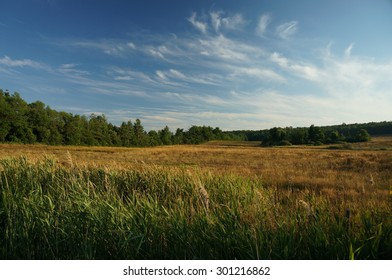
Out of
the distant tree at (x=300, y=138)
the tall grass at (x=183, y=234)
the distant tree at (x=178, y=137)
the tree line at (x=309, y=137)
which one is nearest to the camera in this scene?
the tall grass at (x=183, y=234)

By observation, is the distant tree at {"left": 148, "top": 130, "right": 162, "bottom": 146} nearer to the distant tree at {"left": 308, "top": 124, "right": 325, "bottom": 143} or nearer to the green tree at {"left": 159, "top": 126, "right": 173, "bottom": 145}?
the green tree at {"left": 159, "top": 126, "right": 173, "bottom": 145}

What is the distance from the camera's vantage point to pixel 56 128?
92.1 metres

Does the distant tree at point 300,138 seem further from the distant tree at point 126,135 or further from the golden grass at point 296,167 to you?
the golden grass at point 296,167

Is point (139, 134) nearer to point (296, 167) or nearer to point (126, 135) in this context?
point (126, 135)

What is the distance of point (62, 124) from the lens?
95.6 metres

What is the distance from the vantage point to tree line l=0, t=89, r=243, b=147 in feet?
267

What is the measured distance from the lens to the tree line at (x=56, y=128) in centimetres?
8138

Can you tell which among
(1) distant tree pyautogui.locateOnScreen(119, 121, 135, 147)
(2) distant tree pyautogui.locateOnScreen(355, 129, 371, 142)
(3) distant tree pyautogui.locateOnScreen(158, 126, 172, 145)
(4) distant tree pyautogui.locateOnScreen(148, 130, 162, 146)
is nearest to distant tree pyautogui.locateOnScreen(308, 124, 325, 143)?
(2) distant tree pyautogui.locateOnScreen(355, 129, 371, 142)

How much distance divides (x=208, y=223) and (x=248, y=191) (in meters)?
3.74

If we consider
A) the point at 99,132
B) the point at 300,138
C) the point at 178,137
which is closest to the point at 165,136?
the point at 178,137

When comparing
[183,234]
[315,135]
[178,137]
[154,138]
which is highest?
[315,135]

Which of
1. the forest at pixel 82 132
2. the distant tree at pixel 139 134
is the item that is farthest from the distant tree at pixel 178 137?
the distant tree at pixel 139 134
